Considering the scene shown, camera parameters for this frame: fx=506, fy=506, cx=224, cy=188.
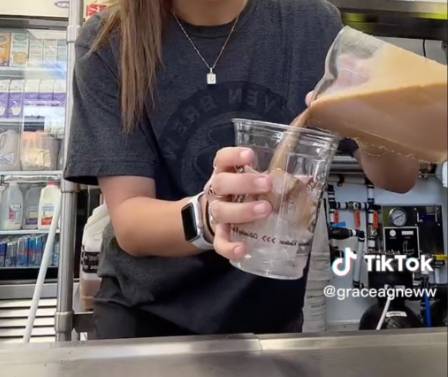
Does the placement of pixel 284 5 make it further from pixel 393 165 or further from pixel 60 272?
pixel 60 272

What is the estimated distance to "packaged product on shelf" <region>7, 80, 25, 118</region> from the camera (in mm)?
2328

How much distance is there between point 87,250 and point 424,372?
35.1 inches

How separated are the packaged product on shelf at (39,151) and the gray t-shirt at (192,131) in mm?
1571

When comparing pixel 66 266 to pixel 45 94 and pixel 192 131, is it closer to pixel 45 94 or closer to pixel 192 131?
pixel 192 131

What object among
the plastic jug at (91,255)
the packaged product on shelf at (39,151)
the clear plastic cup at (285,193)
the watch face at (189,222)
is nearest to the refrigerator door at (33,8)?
the packaged product on shelf at (39,151)

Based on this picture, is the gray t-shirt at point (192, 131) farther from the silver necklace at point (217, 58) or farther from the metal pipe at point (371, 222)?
the metal pipe at point (371, 222)

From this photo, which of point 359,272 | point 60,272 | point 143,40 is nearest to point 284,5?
point 143,40

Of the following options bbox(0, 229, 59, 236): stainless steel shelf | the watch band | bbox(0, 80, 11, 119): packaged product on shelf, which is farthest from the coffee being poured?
bbox(0, 80, 11, 119): packaged product on shelf

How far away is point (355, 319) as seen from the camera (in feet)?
7.32

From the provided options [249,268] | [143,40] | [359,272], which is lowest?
[359,272]

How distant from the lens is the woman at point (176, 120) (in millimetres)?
712

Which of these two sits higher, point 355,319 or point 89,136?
point 89,136

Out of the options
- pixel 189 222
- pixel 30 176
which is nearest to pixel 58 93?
pixel 30 176

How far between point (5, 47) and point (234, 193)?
222 centimetres
